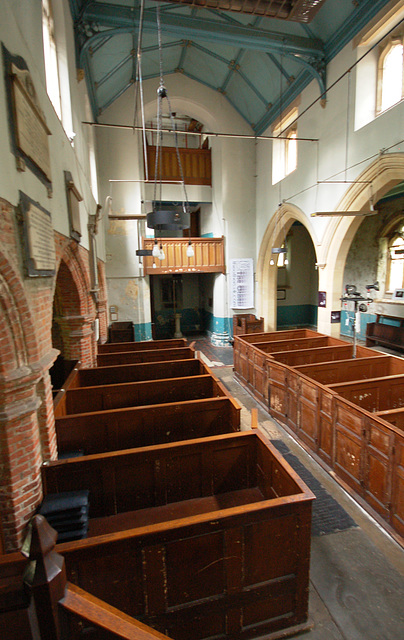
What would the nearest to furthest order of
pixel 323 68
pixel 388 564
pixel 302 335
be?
pixel 388 564
pixel 323 68
pixel 302 335

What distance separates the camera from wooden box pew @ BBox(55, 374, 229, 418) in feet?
16.4

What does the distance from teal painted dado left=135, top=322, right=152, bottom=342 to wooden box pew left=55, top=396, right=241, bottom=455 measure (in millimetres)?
7087

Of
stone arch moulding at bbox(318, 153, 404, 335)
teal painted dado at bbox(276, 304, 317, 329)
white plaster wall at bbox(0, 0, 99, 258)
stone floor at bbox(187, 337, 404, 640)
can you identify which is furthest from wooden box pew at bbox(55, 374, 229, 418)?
teal painted dado at bbox(276, 304, 317, 329)

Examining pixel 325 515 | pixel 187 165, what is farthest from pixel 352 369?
pixel 187 165

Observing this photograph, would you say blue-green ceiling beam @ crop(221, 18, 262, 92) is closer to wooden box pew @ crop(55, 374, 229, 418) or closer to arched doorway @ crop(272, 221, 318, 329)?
arched doorway @ crop(272, 221, 318, 329)

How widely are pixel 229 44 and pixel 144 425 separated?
8.59 meters

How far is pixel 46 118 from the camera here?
3633 millimetres

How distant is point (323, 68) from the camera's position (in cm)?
774

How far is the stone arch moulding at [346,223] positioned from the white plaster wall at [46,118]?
5.91 metres

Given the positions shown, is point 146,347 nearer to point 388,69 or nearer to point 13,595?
point 13,595

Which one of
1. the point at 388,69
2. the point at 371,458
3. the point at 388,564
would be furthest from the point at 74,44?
the point at 388,564

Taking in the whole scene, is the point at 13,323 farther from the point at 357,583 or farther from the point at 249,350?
the point at 249,350

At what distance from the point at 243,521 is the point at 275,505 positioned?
0.28 meters

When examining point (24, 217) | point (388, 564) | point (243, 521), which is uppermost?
point (24, 217)
